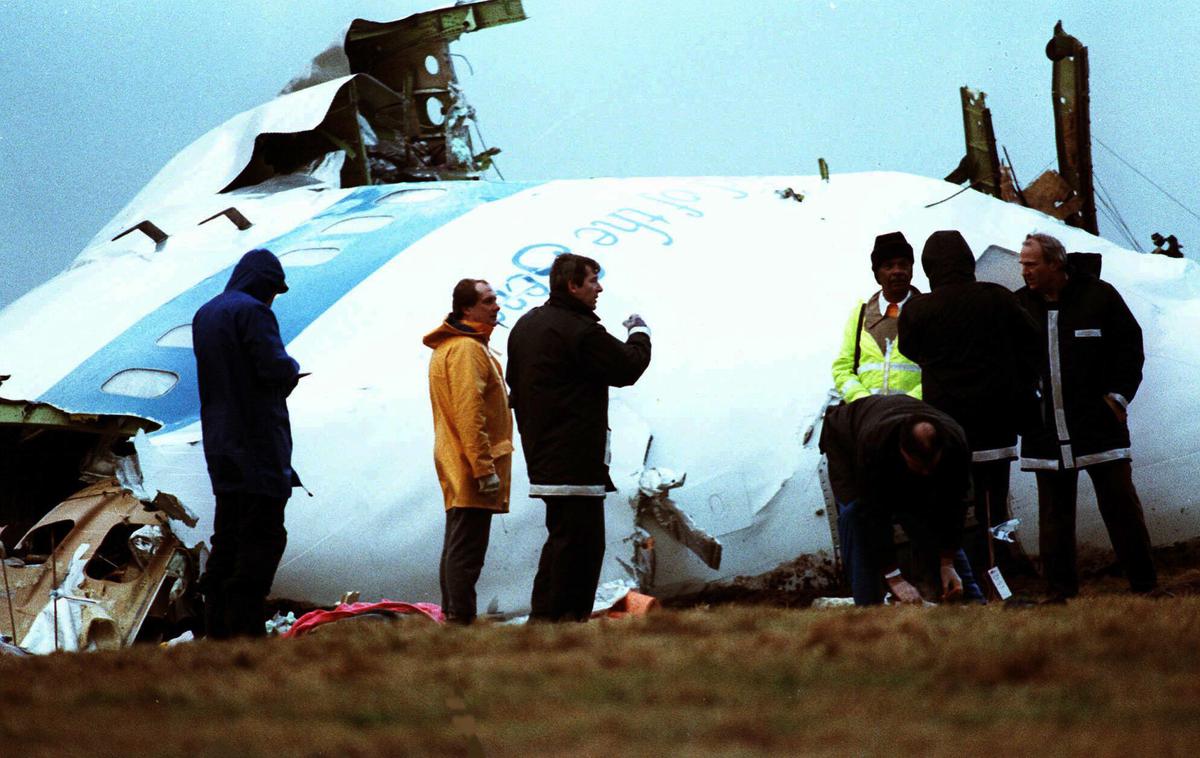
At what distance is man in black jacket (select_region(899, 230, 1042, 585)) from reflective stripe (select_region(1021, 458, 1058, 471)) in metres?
0.27

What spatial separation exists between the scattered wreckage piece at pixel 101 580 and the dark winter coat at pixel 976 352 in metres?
3.67

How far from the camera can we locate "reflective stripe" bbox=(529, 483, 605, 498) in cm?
638

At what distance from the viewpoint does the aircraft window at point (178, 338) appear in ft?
28.9

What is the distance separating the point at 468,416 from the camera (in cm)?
675

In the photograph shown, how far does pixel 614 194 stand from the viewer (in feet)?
32.6

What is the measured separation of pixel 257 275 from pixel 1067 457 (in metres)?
3.53

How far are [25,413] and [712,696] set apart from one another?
5647 mm

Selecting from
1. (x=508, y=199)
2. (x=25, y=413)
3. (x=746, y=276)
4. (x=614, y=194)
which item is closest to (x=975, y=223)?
(x=746, y=276)

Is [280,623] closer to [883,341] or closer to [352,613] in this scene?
[352,613]

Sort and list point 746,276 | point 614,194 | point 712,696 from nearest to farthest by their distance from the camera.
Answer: point 712,696
point 746,276
point 614,194

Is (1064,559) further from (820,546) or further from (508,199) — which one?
(508,199)

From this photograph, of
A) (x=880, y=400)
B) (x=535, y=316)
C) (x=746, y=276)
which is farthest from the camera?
(x=746, y=276)

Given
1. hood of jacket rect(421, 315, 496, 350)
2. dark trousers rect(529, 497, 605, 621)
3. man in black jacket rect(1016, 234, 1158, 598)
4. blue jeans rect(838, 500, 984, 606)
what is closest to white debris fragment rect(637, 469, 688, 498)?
hood of jacket rect(421, 315, 496, 350)

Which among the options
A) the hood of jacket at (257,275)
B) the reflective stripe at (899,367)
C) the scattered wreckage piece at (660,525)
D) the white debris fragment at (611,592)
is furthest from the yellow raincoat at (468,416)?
the reflective stripe at (899,367)
